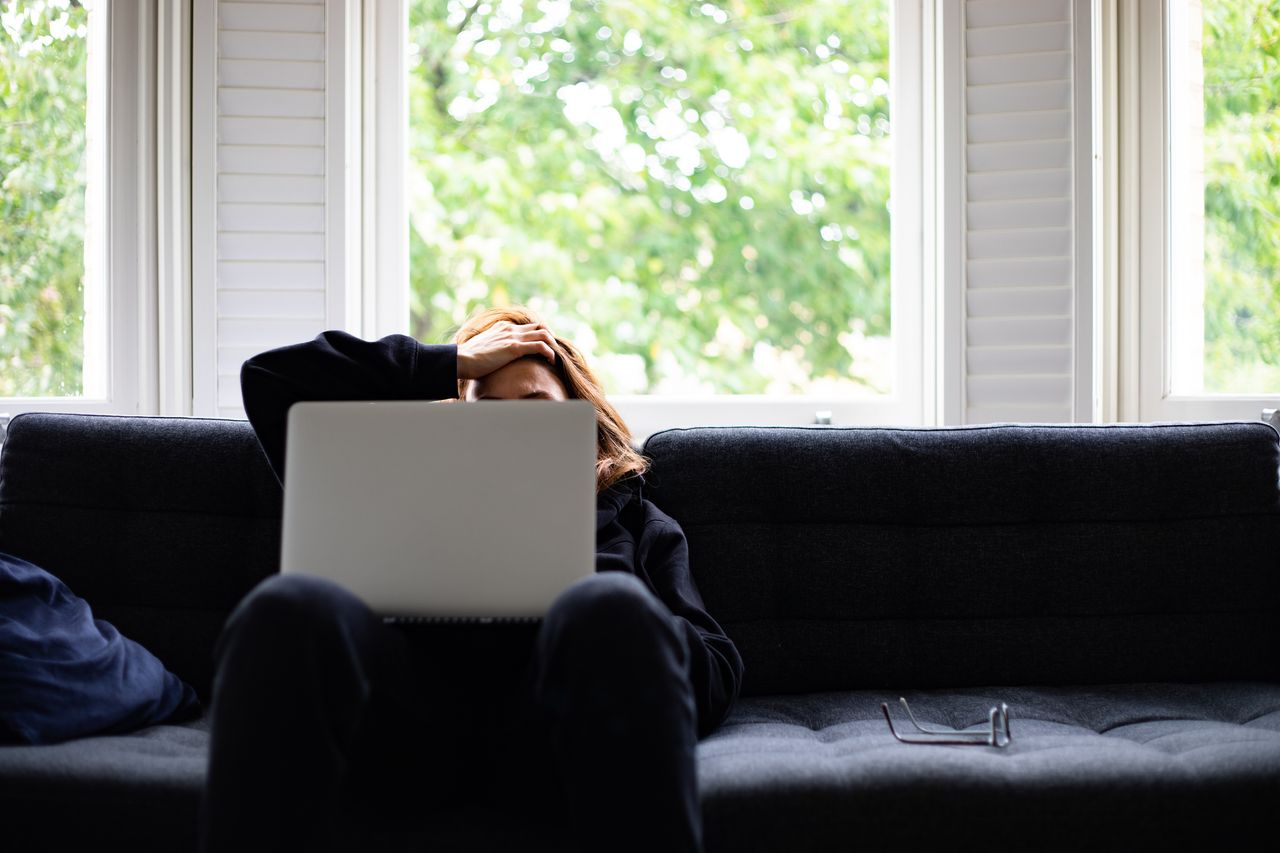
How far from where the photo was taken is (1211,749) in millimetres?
1378

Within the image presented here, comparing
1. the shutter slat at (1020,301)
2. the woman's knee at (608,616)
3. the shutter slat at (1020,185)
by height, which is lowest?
the woman's knee at (608,616)

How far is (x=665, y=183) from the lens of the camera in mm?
3848

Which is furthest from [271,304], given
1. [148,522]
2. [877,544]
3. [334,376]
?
[877,544]

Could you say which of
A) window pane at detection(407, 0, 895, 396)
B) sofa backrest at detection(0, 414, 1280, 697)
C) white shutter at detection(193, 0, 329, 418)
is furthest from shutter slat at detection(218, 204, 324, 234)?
window pane at detection(407, 0, 895, 396)

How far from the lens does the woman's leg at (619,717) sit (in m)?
1.06

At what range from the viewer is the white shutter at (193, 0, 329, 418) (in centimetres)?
236

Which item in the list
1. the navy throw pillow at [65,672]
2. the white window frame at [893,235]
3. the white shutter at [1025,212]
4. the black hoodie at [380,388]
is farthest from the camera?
the white window frame at [893,235]

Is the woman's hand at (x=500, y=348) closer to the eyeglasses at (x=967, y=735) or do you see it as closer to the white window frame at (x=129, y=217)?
the eyeglasses at (x=967, y=735)

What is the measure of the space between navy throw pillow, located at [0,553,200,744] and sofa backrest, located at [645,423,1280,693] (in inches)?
33.5

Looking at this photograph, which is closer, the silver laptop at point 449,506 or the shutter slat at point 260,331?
the silver laptop at point 449,506

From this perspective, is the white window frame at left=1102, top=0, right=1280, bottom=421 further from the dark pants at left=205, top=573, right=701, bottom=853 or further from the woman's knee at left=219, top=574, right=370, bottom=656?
the woman's knee at left=219, top=574, right=370, bottom=656

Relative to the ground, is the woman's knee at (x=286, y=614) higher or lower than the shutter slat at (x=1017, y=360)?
lower

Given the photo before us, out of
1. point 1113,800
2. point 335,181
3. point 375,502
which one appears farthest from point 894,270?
point 375,502

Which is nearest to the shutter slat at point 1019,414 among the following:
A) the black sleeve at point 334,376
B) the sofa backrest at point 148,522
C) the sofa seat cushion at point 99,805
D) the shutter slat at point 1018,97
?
the shutter slat at point 1018,97
